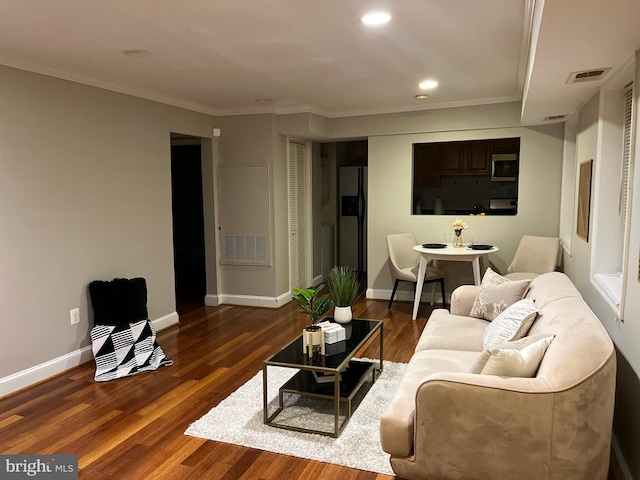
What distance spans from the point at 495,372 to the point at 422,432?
387mm

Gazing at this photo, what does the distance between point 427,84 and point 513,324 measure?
257 cm

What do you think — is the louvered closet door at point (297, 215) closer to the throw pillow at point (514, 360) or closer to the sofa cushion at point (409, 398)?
the sofa cushion at point (409, 398)

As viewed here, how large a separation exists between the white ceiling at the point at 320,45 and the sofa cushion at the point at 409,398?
1.64 metres

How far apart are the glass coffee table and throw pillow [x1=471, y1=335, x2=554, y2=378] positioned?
857 millimetres

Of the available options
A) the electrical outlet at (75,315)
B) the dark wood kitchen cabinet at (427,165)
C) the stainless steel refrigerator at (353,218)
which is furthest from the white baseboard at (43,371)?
the dark wood kitchen cabinet at (427,165)

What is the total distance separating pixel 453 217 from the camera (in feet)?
17.9

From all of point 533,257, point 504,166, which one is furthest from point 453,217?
point 504,166

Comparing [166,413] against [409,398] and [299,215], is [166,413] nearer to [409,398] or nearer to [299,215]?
[409,398]

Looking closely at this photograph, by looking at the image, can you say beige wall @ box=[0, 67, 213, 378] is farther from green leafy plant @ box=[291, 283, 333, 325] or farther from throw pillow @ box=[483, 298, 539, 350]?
throw pillow @ box=[483, 298, 539, 350]

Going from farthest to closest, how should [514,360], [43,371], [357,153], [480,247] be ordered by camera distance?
[357,153]
[480,247]
[43,371]
[514,360]

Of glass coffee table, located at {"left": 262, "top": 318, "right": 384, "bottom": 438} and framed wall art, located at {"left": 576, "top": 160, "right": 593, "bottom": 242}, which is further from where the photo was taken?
framed wall art, located at {"left": 576, "top": 160, "right": 593, "bottom": 242}

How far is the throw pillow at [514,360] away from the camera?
193 centimetres

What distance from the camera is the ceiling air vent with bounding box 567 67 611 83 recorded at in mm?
2652

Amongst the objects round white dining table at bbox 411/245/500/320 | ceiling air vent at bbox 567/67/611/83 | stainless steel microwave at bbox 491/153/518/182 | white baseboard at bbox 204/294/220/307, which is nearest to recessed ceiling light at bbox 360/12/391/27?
ceiling air vent at bbox 567/67/611/83
